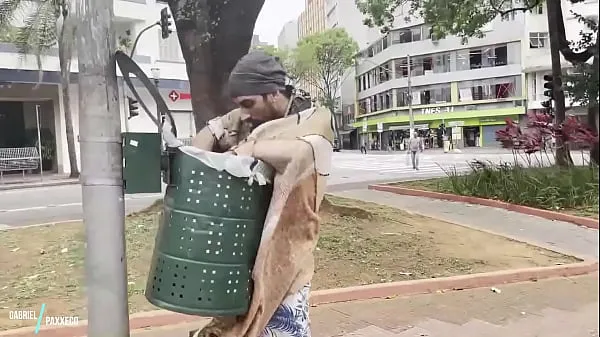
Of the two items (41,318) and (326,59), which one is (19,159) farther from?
(41,318)

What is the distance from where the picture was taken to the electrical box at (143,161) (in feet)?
6.32

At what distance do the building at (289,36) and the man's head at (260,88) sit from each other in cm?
215

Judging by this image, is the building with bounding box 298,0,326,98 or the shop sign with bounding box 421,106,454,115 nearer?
the building with bounding box 298,0,326,98

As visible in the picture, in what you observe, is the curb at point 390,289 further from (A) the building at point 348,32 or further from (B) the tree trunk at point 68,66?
(A) the building at point 348,32

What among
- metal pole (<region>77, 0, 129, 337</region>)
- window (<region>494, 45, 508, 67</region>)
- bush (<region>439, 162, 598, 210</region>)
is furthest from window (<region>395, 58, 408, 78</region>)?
metal pole (<region>77, 0, 129, 337</region>)

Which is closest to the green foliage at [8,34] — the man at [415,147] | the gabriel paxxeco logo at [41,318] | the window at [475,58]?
the gabriel paxxeco logo at [41,318]

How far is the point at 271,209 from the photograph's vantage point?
1.83 m

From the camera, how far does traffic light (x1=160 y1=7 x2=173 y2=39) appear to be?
4.40 m

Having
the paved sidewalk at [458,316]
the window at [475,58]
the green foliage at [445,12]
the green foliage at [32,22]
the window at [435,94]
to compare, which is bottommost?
the paved sidewalk at [458,316]

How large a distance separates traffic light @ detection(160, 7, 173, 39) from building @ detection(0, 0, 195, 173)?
0.04 meters

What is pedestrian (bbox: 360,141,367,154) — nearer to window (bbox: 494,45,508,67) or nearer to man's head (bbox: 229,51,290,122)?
window (bbox: 494,45,508,67)

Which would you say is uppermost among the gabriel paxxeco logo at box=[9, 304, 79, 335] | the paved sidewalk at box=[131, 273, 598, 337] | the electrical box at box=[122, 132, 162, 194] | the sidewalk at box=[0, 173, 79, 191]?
the electrical box at box=[122, 132, 162, 194]

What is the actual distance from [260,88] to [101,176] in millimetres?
600

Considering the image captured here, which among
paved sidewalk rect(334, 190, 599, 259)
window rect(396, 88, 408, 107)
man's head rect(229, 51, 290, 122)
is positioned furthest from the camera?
window rect(396, 88, 408, 107)
